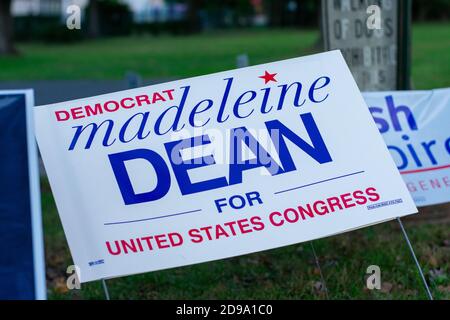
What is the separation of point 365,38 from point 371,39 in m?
0.06

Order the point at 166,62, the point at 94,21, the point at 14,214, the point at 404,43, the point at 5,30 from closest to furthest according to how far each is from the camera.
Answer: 1. the point at 14,214
2. the point at 404,43
3. the point at 166,62
4. the point at 5,30
5. the point at 94,21

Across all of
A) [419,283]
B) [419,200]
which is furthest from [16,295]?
[419,200]

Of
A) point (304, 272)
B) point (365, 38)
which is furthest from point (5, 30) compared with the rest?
point (304, 272)

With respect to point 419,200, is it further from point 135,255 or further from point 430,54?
point 430,54

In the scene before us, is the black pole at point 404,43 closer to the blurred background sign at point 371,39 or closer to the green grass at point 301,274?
the blurred background sign at point 371,39

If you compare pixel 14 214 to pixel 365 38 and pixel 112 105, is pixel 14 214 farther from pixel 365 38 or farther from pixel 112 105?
pixel 365 38

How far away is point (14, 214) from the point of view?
3.65 m

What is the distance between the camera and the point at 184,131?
13.9ft

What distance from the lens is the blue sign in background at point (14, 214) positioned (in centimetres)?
364

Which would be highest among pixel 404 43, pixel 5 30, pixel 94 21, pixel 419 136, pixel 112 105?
pixel 112 105

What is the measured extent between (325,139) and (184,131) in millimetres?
752

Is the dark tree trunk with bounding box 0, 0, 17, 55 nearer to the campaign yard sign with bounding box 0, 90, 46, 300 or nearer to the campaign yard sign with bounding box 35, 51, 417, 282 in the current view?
the campaign yard sign with bounding box 35, 51, 417, 282

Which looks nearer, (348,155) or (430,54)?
(348,155)

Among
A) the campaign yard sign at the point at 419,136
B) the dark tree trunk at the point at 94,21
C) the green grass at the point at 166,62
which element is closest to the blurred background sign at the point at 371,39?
the campaign yard sign at the point at 419,136
